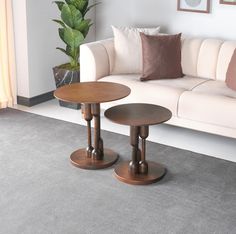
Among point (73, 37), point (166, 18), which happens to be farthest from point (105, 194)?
point (166, 18)

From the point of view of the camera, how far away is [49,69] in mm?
4711

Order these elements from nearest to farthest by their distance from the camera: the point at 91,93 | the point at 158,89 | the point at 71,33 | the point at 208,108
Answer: the point at 91,93 → the point at 208,108 → the point at 158,89 → the point at 71,33

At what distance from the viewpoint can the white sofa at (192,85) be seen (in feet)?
11.3

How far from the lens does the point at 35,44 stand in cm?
445

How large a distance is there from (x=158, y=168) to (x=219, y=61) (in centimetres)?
135

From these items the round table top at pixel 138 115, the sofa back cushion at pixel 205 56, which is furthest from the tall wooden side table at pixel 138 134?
the sofa back cushion at pixel 205 56

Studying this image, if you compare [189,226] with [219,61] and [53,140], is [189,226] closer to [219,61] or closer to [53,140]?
[53,140]

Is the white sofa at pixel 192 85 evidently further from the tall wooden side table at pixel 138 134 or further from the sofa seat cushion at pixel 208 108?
the tall wooden side table at pixel 138 134

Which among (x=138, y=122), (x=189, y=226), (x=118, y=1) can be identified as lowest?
(x=189, y=226)

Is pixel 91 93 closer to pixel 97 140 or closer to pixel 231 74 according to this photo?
pixel 97 140

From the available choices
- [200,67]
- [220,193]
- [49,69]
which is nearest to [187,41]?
[200,67]

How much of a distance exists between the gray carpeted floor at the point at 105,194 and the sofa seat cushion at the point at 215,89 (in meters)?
0.56

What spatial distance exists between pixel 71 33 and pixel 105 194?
6.65ft

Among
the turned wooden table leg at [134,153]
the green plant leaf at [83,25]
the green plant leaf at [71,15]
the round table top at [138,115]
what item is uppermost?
the green plant leaf at [71,15]
